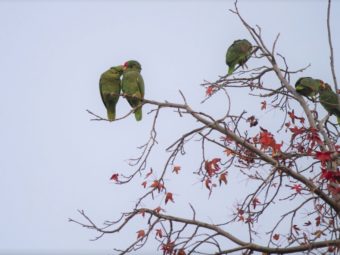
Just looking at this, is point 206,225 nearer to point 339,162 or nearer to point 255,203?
point 255,203

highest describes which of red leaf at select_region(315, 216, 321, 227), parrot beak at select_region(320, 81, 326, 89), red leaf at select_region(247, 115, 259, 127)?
→ parrot beak at select_region(320, 81, 326, 89)

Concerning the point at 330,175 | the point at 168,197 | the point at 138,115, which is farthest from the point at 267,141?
the point at 138,115

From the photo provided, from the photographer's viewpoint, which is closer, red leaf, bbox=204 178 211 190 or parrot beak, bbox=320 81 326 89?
red leaf, bbox=204 178 211 190

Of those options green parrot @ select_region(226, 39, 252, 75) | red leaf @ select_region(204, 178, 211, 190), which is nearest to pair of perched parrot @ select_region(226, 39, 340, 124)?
green parrot @ select_region(226, 39, 252, 75)

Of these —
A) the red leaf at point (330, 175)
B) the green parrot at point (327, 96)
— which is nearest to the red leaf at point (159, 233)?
the red leaf at point (330, 175)

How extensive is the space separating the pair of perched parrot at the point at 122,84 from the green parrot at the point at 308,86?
2563 millimetres

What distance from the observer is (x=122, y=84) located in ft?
19.3

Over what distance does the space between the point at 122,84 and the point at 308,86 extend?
118 inches

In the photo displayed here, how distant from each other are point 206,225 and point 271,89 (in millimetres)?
2216

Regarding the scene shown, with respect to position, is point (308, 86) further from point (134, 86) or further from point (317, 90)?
point (134, 86)

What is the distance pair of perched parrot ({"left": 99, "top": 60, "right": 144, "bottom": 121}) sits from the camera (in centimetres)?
571

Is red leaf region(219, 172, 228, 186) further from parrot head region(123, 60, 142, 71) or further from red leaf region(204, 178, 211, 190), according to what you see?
parrot head region(123, 60, 142, 71)

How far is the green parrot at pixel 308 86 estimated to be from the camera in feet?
19.1

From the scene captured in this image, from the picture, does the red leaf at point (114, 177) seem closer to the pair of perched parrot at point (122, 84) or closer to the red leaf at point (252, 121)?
the red leaf at point (252, 121)
